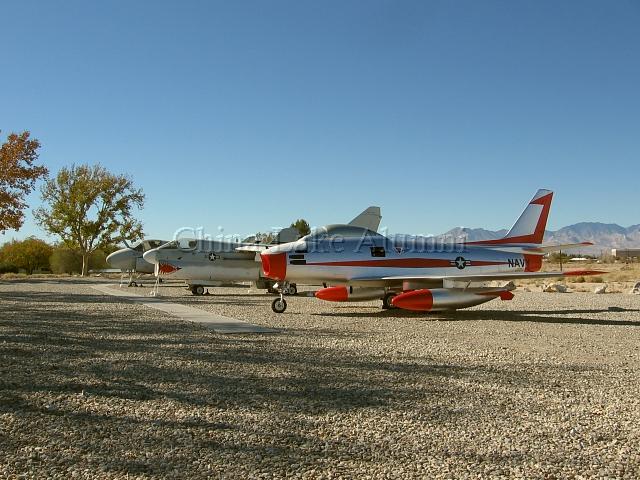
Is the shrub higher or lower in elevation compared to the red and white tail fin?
lower

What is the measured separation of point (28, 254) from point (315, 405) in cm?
7486

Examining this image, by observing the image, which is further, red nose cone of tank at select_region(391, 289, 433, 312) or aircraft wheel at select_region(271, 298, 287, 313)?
aircraft wheel at select_region(271, 298, 287, 313)

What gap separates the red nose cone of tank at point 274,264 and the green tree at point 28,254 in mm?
64695

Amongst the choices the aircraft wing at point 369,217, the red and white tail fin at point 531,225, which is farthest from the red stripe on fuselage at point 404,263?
the aircraft wing at point 369,217

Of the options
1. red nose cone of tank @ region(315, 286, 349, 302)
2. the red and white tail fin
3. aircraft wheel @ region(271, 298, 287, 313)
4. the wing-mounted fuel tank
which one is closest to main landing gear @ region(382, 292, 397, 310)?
red nose cone of tank @ region(315, 286, 349, 302)

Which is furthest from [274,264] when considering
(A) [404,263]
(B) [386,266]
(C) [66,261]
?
(C) [66,261]

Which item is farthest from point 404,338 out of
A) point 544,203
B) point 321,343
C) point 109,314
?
point 544,203

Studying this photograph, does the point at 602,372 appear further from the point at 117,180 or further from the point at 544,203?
the point at 117,180

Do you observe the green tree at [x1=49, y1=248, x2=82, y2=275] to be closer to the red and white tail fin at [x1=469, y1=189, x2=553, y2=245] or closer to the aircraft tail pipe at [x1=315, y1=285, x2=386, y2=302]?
the aircraft tail pipe at [x1=315, y1=285, x2=386, y2=302]

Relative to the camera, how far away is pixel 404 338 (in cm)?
988

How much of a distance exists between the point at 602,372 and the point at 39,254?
75426 mm

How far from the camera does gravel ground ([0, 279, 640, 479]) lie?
3.62 meters

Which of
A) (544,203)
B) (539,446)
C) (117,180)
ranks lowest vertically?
(539,446)

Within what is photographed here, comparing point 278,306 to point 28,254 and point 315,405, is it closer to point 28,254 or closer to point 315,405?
point 315,405
